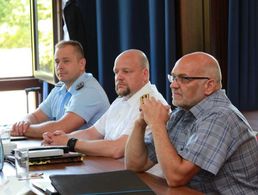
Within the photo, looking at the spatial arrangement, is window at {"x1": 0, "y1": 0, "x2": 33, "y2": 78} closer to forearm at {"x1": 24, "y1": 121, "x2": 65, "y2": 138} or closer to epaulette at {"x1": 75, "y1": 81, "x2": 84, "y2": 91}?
epaulette at {"x1": 75, "y1": 81, "x2": 84, "y2": 91}

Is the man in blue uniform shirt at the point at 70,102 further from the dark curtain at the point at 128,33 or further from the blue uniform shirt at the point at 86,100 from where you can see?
the dark curtain at the point at 128,33

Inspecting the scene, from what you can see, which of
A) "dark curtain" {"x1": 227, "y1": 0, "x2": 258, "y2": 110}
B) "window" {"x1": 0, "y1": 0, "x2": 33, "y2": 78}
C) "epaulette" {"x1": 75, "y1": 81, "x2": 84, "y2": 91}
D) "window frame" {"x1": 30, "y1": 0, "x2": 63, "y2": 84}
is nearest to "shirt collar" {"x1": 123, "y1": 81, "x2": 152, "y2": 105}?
"epaulette" {"x1": 75, "y1": 81, "x2": 84, "y2": 91}

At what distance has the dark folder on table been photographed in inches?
72.8

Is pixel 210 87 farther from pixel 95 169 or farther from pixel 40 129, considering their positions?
pixel 40 129

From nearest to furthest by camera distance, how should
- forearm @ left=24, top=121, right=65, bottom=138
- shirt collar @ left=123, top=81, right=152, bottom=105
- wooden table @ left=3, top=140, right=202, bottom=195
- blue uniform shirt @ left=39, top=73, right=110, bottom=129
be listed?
wooden table @ left=3, top=140, right=202, bottom=195
shirt collar @ left=123, top=81, right=152, bottom=105
forearm @ left=24, top=121, right=65, bottom=138
blue uniform shirt @ left=39, top=73, right=110, bottom=129

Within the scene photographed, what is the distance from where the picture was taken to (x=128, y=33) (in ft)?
14.7

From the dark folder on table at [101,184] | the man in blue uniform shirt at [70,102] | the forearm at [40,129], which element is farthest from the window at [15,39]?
the dark folder on table at [101,184]

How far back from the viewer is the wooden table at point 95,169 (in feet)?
6.73

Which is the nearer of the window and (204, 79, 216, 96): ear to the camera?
(204, 79, 216, 96): ear

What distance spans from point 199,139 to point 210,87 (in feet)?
0.90

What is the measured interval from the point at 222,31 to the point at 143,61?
87cm

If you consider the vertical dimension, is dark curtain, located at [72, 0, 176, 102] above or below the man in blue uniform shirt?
above

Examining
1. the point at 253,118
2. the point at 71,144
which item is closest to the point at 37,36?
the point at 253,118

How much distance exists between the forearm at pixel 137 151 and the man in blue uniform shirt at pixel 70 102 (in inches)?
45.6
